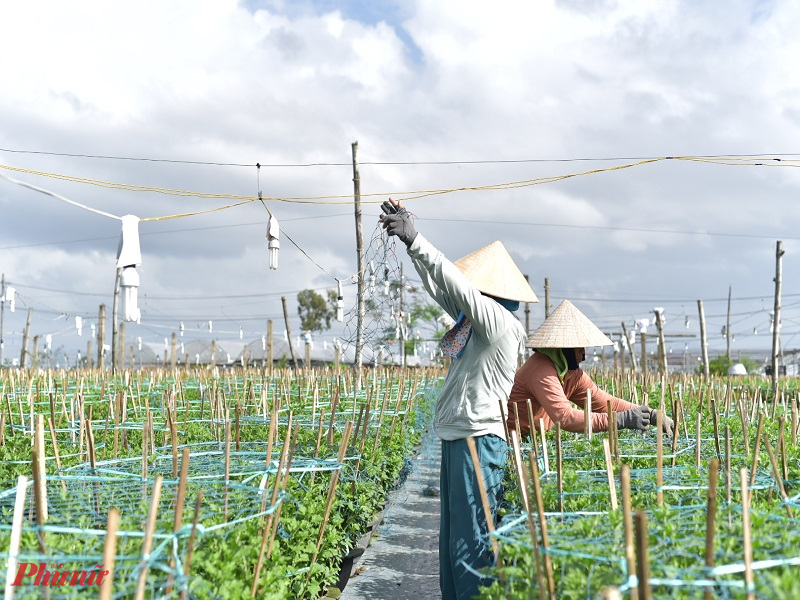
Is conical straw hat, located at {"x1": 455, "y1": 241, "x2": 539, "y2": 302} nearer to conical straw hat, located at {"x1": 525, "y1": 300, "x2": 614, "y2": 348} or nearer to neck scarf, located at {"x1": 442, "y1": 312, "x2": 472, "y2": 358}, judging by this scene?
neck scarf, located at {"x1": 442, "y1": 312, "x2": 472, "y2": 358}

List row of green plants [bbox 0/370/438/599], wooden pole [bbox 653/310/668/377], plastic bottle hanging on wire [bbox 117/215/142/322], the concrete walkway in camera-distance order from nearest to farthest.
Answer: row of green plants [bbox 0/370/438/599]
the concrete walkway
plastic bottle hanging on wire [bbox 117/215/142/322]
wooden pole [bbox 653/310/668/377]

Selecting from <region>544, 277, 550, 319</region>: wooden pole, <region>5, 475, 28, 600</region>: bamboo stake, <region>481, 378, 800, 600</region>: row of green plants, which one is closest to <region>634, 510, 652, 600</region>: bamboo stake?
<region>481, 378, 800, 600</region>: row of green plants

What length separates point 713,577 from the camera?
1.91 metres

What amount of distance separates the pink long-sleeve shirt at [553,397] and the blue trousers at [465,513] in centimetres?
24

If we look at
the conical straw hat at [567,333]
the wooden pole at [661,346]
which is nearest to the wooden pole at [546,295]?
the wooden pole at [661,346]

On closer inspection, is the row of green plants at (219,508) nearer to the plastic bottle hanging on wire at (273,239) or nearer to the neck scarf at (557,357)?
the neck scarf at (557,357)

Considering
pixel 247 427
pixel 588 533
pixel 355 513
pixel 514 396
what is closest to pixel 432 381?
pixel 247 427

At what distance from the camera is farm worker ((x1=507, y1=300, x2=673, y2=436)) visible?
12.8 ft

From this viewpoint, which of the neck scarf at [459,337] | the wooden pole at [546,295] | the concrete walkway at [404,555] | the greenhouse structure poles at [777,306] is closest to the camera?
the neck scarf at [459,337]

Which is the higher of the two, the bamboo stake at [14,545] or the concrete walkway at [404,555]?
the bamboo stake at [14,545]

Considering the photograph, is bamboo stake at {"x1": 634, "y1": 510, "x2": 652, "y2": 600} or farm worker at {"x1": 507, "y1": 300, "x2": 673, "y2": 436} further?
farm worker at {"x1": 507, "y1": 300, "x2": 673, "y2": 436}

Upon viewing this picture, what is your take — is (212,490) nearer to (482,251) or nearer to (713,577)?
(482,251)

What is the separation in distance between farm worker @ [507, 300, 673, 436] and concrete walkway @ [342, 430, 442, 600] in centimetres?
171

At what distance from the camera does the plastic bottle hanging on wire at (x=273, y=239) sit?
9.65 metres
